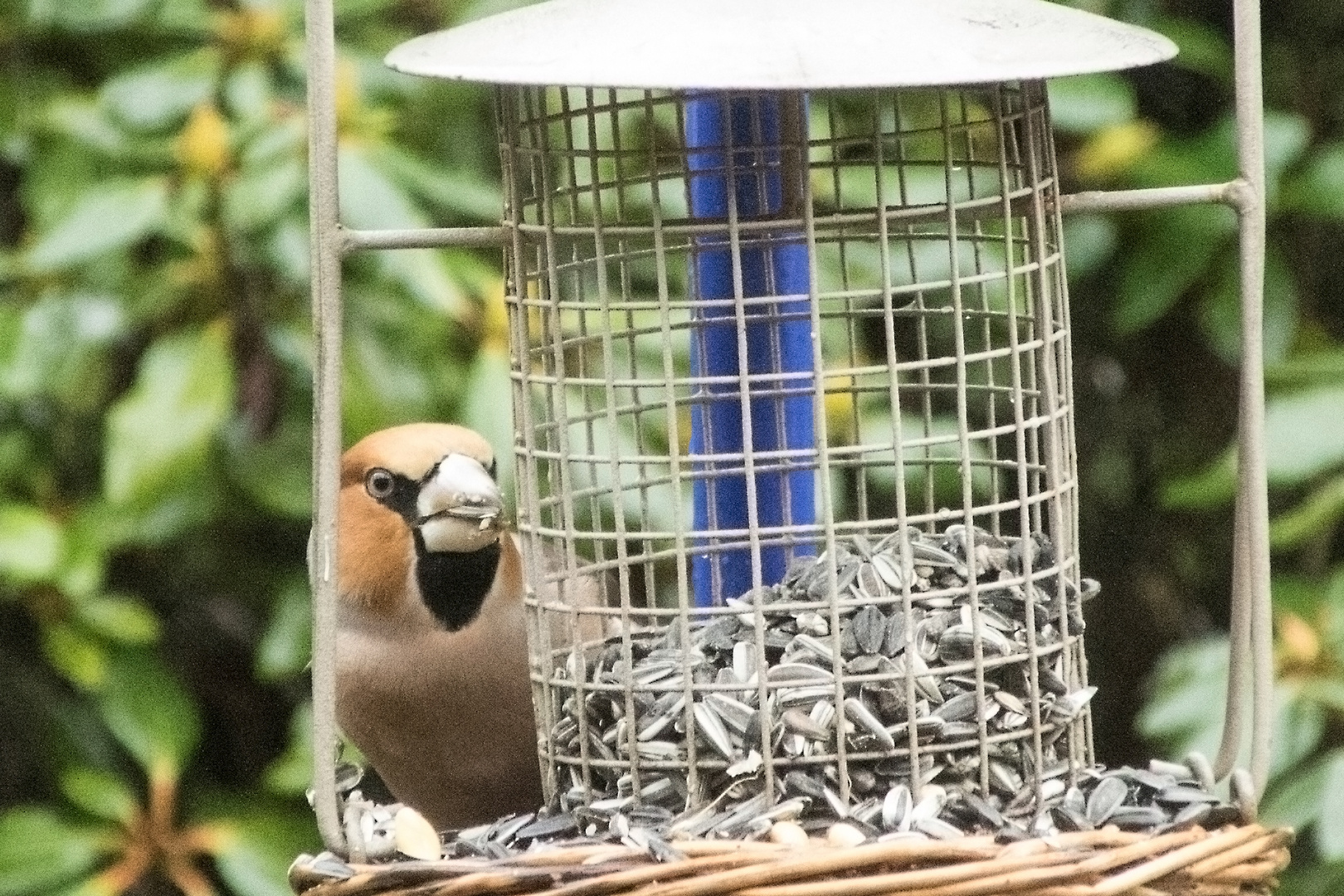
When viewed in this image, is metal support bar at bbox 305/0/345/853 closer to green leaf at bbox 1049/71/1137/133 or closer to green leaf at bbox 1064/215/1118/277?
green leaf at bbox 1049/71/1137/133

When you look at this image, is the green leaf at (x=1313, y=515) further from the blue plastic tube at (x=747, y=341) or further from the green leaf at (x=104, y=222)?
the green leaf at (x=104, y=222)

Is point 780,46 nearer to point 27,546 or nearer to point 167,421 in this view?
point 167,421

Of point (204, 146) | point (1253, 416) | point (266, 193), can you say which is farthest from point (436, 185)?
point (1253, 416)

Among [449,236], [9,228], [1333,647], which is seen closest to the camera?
[449,236]

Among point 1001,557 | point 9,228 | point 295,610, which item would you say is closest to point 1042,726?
point 1001,557

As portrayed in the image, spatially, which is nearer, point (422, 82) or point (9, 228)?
point (422, 82)

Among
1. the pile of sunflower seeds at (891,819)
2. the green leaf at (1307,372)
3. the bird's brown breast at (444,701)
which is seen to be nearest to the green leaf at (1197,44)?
the green leaf at (1307,372)

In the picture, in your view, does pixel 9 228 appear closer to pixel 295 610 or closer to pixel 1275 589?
pixel 295 610

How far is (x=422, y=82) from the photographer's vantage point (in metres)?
2.96

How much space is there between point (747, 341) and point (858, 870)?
1.72 feet

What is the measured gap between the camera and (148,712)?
3.00m

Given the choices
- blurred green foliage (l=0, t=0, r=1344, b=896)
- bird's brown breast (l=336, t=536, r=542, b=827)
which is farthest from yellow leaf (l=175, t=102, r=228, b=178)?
bird's brown breast (l=336, t=536, r=542, b=827)

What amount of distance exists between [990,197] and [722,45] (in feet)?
1.44

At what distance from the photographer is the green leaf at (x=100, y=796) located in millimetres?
2977
